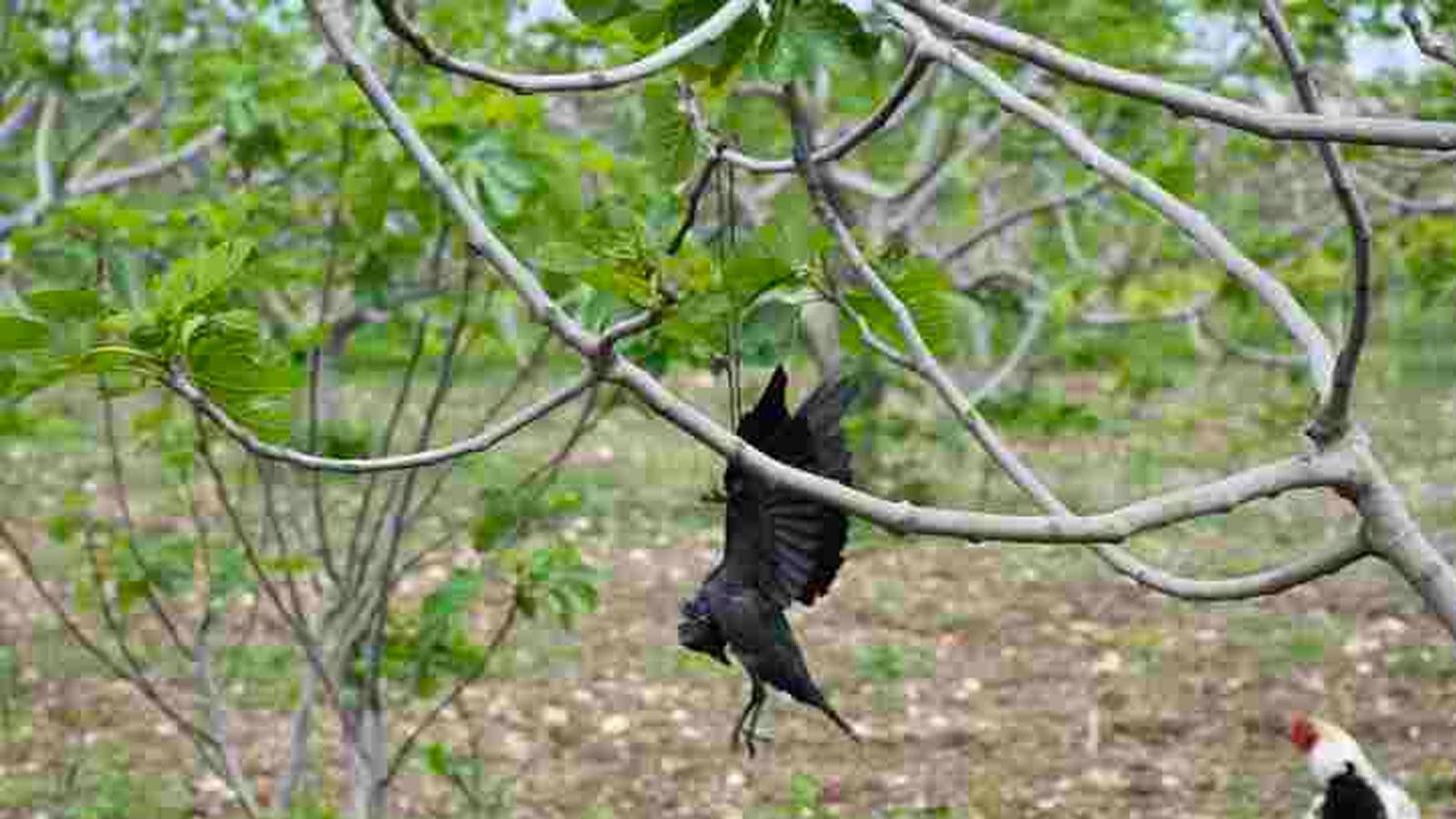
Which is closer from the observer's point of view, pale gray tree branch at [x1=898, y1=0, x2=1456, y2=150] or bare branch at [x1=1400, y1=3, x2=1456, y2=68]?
pale gray tree branch at [x1=898, y1=0, x2=1456, y2=150]

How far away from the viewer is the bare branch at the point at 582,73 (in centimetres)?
146

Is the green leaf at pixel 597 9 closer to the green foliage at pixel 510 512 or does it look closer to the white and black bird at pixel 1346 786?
the green foliage at pixel 510 512

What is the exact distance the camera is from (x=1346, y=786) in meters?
3.84

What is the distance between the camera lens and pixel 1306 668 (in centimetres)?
563

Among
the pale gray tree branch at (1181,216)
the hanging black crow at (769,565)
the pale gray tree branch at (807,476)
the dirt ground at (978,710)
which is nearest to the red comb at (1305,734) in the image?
the dirt ground at (978,710)

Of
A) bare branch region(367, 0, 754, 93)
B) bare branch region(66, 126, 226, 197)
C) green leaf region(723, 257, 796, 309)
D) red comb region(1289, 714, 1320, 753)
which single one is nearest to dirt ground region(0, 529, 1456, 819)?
red comb region(1289, 714, 1320, 753)

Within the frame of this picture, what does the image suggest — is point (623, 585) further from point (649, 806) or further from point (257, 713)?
point (649, 806)

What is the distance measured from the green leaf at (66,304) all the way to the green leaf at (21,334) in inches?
2.6

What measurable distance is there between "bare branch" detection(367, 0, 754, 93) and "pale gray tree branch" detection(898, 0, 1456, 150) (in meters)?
0.15

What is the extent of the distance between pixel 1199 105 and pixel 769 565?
0.53m

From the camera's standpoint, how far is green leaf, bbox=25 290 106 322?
1564mm

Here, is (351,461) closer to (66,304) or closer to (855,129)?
(66,304)

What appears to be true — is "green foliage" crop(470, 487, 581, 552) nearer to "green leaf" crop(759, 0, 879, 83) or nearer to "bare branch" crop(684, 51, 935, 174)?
"bare branch" crop(684, 51, 935, 174)

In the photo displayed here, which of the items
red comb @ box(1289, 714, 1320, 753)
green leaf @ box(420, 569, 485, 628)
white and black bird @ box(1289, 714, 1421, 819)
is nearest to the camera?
green leaf @ box(420, 569, 485, 628)
